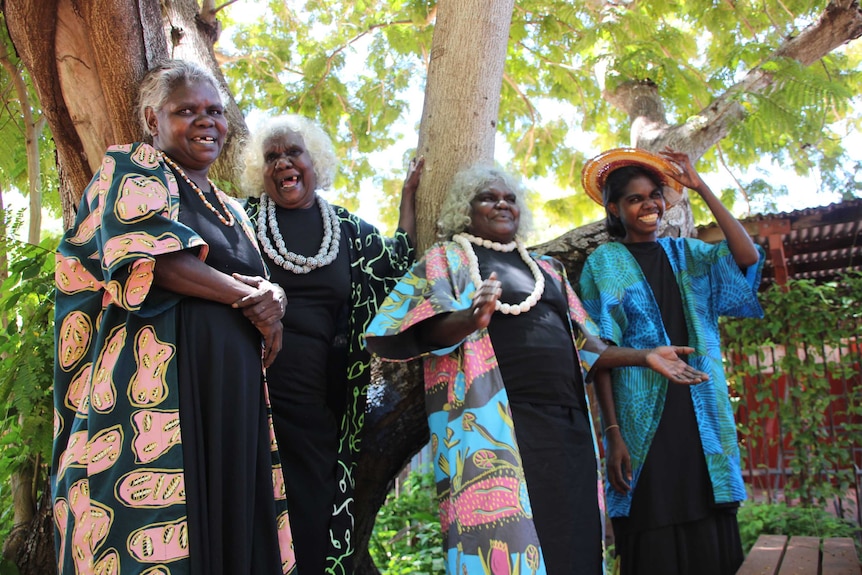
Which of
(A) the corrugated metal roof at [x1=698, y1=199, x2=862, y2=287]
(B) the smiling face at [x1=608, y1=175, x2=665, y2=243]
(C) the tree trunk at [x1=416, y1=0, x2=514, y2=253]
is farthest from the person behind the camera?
(A) the corrugated metal roof at [x1=698, y1=199, x2=862, y2=287]

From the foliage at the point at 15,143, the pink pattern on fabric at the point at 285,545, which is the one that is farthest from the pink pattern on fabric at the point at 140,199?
the foliage at the point at 15,143

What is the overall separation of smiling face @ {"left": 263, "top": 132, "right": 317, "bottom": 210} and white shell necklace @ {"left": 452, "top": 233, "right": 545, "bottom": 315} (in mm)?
703

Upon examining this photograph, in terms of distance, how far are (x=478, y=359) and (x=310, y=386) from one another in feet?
2.27

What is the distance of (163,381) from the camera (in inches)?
89.4

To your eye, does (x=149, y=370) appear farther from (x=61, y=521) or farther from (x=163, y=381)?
(x=61, y=521)

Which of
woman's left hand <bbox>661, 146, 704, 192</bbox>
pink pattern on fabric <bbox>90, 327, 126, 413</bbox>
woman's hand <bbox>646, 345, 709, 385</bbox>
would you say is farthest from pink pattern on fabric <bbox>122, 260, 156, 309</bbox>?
woman's left hand <bbox>661, 146, 704, 192</bbox>

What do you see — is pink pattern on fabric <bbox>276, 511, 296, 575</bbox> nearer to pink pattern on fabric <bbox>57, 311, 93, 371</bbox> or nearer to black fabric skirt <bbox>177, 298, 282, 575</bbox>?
black fabric skirt <bbox>177, 298, 282, 575</bbox>

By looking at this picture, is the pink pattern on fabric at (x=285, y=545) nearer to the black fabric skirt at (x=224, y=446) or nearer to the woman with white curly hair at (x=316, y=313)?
the black fabric skirt at (x=224, y=446)

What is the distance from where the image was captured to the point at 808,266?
815 centimetres

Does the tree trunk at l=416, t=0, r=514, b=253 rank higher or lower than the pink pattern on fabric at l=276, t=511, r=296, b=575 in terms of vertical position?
higher

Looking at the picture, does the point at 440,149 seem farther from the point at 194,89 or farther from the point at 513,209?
the point at 194,89

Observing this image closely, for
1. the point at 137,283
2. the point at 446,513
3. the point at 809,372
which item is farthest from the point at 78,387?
the point at 809,372

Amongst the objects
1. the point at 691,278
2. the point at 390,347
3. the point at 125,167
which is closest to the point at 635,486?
the point at 691,278

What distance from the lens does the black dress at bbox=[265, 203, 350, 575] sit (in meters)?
2.89
